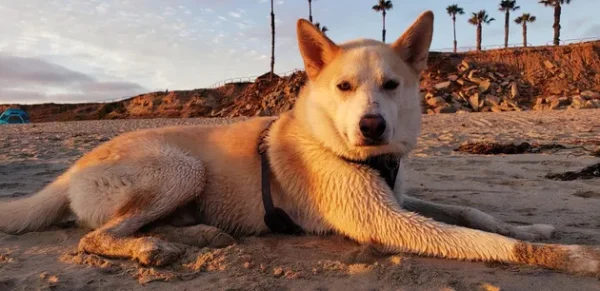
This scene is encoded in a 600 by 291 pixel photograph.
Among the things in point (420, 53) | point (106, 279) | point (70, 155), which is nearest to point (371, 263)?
point (106, 279)

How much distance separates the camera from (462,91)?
94.3 feet

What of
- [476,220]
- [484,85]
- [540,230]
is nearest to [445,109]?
[484,85]

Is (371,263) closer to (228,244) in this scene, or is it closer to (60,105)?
(228,244)

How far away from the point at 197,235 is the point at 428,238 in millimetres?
1691

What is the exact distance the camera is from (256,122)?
4.56 meters

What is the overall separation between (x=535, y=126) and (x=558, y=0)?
42.5 metres

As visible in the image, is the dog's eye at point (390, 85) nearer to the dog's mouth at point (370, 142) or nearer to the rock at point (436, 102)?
the dog's mouth at point (370, 142)

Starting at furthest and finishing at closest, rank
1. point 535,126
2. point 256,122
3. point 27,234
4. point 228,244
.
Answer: point 535,126 < point 256,122 < point 27,234 < point 228,244

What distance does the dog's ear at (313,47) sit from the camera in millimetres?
3902

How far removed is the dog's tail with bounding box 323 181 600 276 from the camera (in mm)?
2760

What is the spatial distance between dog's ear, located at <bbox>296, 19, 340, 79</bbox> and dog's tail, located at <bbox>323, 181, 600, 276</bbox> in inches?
45.8

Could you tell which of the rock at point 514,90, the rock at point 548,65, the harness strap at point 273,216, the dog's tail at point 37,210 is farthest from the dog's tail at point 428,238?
the rock at point 548,65

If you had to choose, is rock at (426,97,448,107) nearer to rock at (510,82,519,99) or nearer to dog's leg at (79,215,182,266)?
rock at (510,82,519,99)

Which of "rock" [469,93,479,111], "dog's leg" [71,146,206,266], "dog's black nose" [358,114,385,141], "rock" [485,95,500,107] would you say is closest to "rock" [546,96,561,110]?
"rock" [485,95,500,107]
